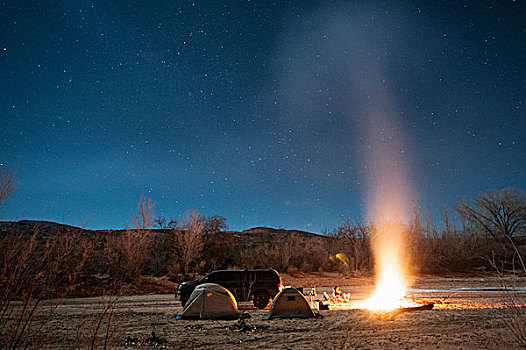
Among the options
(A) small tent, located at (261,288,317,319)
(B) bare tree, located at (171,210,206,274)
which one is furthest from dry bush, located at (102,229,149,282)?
(A) small tent, located at (261,288,317,319)

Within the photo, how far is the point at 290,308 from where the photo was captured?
13.7 m

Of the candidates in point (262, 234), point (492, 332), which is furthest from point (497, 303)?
point (262, 234)

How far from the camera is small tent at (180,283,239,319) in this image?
544 inches

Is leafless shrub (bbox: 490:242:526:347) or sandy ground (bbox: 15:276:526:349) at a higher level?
leafless shrub (bbox: 490:242:526:347)

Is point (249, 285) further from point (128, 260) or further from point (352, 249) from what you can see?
point (352, 249)

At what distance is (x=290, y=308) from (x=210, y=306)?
9.91 feet

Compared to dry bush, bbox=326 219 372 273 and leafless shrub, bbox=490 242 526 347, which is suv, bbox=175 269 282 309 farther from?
dry bush, bbox=326 219 372 273

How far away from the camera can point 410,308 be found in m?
14.4

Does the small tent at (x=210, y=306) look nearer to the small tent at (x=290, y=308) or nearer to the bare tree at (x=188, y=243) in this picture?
the small tent at (x=290, y=308)

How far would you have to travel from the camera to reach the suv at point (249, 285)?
16509 millimetres

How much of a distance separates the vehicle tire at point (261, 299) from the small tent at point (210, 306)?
8.06 feet

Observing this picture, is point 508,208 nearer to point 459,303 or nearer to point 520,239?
point 520,239

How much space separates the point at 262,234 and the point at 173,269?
51585mm

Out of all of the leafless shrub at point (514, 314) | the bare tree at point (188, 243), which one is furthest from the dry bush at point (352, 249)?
the leafless shrub at point (514, 314)
